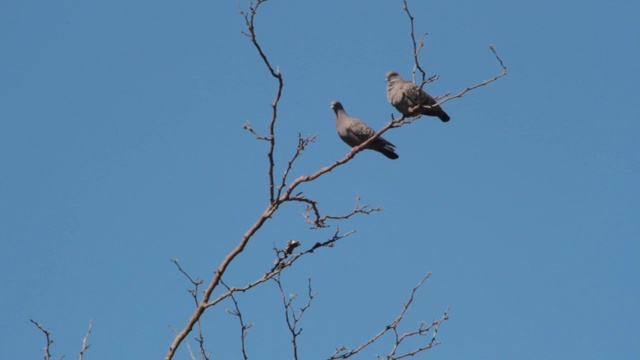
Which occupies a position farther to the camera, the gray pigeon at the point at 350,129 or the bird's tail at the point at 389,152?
the gray pigeon at the point at 350,129

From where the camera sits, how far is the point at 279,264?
13.9 ft

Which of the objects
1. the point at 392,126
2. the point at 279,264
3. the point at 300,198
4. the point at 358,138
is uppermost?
the point at 358,138

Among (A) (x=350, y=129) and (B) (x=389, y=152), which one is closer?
(B) (x=389, y=152)

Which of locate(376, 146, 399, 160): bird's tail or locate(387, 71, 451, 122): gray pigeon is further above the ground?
locate(387, 71, 451, 122): gray pigeon

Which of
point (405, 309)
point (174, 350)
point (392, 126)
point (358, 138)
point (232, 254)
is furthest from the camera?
point (358, 138)

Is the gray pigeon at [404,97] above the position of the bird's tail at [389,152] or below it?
above

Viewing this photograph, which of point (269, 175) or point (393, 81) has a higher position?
point (393, 81)

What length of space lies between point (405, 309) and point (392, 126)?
114 centimetres

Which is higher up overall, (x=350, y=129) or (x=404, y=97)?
(x=350, y=129)

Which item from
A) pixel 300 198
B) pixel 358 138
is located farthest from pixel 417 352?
pixel 358 138

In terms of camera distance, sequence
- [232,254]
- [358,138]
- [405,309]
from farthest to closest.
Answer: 1. [358,138]
2. [405,309]
3. [232,254]

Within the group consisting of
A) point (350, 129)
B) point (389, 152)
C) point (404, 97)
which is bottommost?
point (389, 152)

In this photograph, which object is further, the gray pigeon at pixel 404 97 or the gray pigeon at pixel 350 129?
the gray pigeon at pixel 350 129

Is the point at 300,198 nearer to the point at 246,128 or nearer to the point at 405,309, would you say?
the point at 246,128
